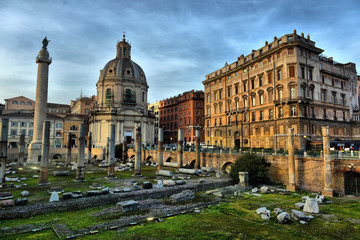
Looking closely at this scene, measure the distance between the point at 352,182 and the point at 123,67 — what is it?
185 feet

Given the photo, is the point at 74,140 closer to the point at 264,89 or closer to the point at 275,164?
the point at 264,89

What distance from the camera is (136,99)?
63.5 metres

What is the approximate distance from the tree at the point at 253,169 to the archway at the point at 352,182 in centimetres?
642

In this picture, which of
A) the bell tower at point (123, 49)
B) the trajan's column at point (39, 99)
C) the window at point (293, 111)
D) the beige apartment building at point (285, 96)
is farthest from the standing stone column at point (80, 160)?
the bell tower at point (123, 49)

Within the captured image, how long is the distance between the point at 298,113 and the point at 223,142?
17.0 metres

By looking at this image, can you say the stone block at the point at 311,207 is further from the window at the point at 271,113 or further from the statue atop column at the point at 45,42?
the statue atop column at the point at 45,42

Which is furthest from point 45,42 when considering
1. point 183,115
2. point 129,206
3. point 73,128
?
point 129,206

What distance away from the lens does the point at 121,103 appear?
61656 mm

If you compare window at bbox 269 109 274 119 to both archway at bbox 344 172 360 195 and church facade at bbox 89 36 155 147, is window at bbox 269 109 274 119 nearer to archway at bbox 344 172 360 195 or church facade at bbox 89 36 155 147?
archway at bbox 344 172 360 195

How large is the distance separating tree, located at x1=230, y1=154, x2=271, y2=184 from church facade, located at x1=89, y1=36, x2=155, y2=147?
125ft

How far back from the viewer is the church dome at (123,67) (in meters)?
62.5

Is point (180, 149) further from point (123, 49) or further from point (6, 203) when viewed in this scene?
point (123, 49)

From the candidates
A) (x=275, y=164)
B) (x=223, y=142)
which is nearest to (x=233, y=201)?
(x=275, y=164)

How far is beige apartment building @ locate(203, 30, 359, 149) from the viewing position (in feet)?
111
